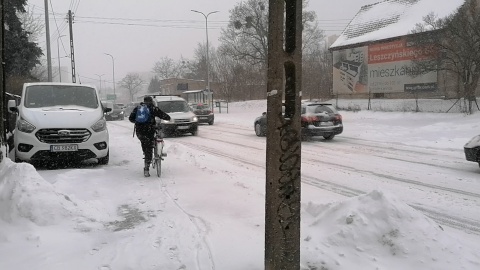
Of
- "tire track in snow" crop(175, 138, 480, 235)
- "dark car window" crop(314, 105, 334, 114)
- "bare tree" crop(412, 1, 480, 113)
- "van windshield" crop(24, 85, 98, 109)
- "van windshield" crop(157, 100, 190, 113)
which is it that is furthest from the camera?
"bare tree" crop(412, 1, 480, 113)

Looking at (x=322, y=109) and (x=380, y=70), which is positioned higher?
(x=380, y=70)

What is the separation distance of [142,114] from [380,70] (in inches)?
1193

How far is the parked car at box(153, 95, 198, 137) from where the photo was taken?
19141 millimetres

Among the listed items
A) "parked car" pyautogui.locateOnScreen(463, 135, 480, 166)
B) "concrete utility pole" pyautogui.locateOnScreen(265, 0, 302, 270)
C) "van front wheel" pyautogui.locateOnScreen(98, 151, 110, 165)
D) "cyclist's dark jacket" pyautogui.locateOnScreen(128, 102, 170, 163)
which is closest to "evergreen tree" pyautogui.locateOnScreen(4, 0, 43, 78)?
"van front wheel" pyautogui.locateOnScreen(98, 151, 110, 165)

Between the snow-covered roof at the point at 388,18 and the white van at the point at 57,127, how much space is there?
29.1m

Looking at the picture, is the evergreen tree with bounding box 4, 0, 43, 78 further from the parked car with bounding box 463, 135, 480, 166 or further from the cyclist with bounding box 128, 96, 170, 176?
the parked car with bounding box 463, 135, 480, 166

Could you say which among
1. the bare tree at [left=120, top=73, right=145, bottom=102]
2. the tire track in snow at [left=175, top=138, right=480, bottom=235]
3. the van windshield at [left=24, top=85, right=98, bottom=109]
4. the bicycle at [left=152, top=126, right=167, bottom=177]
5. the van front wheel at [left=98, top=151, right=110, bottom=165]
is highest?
the bare tree at [left=120, top=73, right=145, bottom=102]

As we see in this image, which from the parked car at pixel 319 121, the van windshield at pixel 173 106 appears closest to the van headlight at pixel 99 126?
the parked car at pixel 319 121

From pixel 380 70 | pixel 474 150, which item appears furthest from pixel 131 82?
pixel 474 150

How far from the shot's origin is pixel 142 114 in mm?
8242

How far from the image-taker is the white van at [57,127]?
27.4 ft

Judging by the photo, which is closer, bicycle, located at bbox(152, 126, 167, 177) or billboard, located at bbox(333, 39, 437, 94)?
bicycle, located at bbox(152, 126, 167, 177)

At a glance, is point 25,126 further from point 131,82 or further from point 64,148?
point 131,82

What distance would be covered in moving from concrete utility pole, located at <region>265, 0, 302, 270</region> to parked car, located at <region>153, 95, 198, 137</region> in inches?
616
